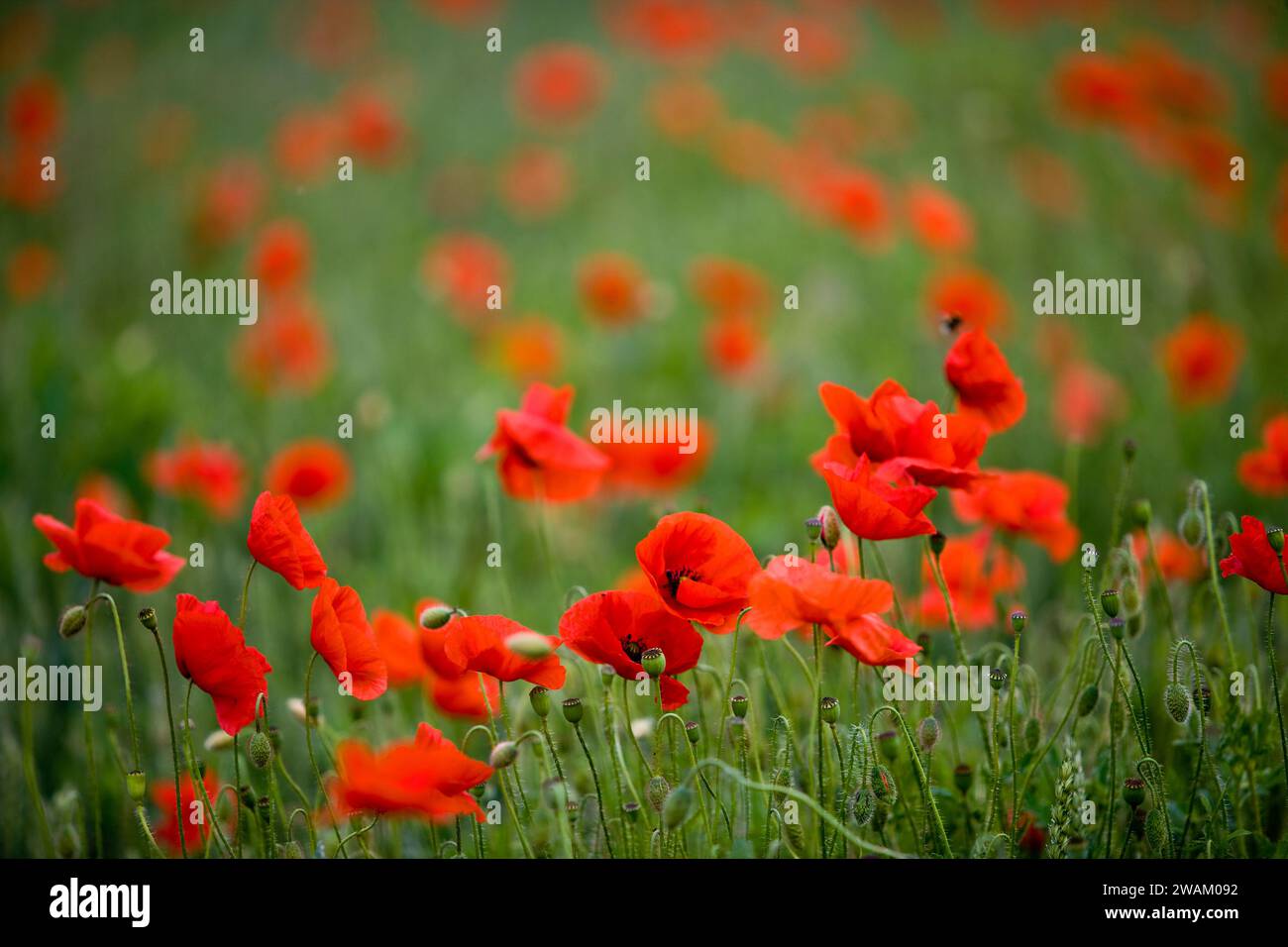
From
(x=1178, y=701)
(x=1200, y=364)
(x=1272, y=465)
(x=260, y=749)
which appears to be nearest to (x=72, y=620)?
(x=260, y=749)

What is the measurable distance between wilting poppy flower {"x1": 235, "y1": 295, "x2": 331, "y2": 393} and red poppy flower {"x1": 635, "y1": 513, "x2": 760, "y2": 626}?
64.9 inches

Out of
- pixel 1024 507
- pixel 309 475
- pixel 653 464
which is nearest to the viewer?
pixel 1024 507

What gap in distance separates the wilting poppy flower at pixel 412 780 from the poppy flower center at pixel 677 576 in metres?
0.23

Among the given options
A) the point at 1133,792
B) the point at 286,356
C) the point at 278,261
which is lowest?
the point at 1133,792

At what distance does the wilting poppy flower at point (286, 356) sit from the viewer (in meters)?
2.46

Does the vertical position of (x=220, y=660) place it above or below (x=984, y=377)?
below

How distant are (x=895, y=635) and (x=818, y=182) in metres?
2.05

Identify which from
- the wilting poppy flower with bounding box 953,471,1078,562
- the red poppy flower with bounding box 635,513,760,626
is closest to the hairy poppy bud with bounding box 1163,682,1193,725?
the wilting poppy flower with bounding box 953,471,1078,562

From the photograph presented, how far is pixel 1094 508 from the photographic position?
2215 mm

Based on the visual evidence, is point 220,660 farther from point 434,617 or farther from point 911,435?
point 911,435

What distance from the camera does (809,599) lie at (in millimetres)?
917

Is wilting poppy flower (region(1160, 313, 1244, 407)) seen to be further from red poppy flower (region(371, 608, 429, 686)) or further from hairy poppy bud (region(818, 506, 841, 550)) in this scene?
red poppy flower (region(371, 608, 429, 686))

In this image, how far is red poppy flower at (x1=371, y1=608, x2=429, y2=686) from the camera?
4.28 feet

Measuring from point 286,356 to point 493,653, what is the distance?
1.63 m
